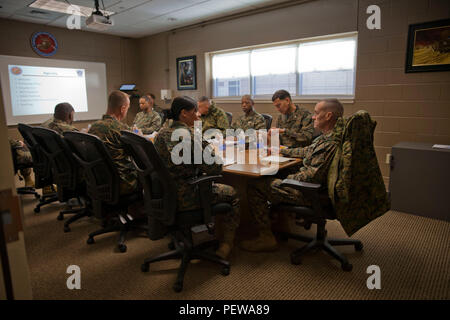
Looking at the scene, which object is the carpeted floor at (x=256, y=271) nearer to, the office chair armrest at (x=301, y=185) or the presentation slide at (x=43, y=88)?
the office chair armrest at (x=301, y=185)

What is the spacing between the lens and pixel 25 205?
3754mm

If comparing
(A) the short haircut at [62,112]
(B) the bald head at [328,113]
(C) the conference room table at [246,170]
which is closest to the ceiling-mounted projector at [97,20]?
(A) the short haircut at [62,112]

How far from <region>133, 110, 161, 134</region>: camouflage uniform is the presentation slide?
80.1 inches

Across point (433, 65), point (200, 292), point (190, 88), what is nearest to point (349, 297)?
point (200, 292)

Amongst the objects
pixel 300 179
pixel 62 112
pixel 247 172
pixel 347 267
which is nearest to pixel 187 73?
pixel 62 112

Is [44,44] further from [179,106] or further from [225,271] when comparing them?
[225,271]

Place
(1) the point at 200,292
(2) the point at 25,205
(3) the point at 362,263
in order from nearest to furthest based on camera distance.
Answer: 1. (1) the point at 200,292
2. (3) the point at 362,263
3. (2) the point at 25,205

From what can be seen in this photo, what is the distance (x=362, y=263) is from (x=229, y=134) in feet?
7.43

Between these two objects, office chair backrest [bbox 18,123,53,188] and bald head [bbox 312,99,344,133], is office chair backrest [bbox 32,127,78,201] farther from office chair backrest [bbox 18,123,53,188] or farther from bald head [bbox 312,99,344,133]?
bald head [bbox 312,99,344,133]

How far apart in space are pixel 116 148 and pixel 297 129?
203cm

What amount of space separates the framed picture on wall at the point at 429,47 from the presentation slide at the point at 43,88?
5.85 metres

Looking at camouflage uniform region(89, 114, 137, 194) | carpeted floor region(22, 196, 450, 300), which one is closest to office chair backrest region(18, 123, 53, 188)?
carpeted floor region(22, 196, 450, 300)

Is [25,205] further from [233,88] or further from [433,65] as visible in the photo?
[433,65]

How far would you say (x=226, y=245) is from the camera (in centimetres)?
238
